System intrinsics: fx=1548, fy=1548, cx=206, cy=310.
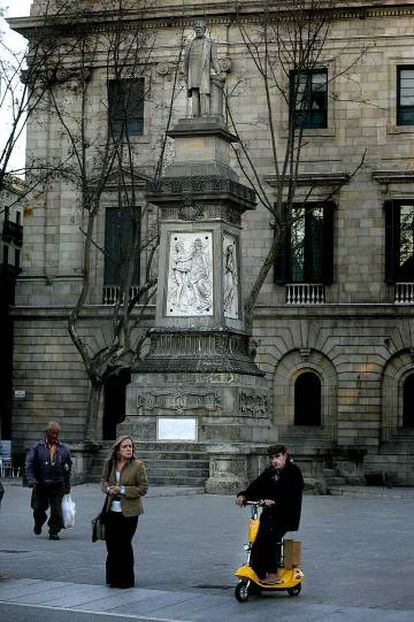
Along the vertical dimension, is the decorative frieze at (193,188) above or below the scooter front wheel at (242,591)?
above

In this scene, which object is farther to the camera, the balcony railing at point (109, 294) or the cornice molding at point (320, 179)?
the balcony railing at point (109, 294)

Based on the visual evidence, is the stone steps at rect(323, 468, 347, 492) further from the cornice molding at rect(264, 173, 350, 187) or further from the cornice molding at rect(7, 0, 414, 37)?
the cornice molding at rect(7, 0, 414, 37)

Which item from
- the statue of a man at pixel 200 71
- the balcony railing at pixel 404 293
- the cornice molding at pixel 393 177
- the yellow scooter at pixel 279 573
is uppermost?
the cornice molding at pixel 393 177

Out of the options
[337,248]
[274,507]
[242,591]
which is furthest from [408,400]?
[242,591]

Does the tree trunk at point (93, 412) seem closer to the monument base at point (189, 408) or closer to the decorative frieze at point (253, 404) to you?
the decorative frieze at point (253, 404)

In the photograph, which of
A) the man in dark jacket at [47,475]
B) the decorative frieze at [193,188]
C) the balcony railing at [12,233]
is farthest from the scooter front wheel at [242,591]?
the balcony railing at [12,233]

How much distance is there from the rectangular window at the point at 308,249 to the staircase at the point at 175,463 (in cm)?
1754

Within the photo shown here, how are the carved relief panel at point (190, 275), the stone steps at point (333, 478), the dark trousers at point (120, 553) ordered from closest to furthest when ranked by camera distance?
the dark trousers at point (120, 553), the carved relief panel at point (190, 275), the stone steps at point (333, 478)

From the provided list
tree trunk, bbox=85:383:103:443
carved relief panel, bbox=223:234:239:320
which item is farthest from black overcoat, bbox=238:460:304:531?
tree trunk, bbox=85:383:103:443

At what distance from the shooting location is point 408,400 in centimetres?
4884

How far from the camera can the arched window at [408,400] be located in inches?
1921

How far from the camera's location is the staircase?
32.0 metres

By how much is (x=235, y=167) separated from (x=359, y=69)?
512 cm

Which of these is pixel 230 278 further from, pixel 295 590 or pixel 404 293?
pixel 295 590
